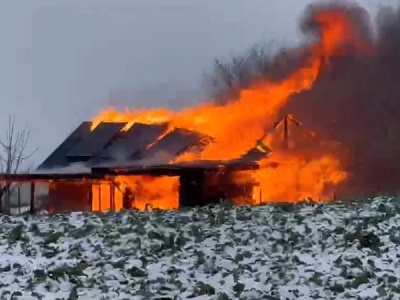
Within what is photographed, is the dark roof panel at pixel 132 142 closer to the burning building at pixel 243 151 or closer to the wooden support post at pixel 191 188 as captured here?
the burning building at pixel 243 151

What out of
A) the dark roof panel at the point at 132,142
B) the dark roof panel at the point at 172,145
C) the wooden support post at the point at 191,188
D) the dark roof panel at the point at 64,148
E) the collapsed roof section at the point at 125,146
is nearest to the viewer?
the wooden support post at the point at 191,188

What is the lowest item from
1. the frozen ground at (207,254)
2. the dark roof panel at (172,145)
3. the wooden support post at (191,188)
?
the frozen ground at (207,254)

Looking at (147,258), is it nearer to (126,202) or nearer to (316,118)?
(126,202)

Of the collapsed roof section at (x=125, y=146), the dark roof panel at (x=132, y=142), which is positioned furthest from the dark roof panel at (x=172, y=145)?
the dark roof panel at (x=132, y=142)

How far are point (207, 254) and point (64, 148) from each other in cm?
2336

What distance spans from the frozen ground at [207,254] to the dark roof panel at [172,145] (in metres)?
11.5

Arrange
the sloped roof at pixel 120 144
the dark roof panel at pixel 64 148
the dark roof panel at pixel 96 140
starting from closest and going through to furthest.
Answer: the sloped roof at pixel 120 144
the dark roof panel at pixel 96 140
the dark roof panel at pixel 64 148

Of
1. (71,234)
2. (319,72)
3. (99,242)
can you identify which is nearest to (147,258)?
(99,242)

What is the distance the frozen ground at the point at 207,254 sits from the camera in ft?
29.7

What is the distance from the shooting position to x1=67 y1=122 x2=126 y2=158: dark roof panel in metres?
31.1

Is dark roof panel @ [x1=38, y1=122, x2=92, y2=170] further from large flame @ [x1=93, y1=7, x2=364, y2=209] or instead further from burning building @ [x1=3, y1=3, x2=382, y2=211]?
large flame @ [x1=93, y1=7, x2=364, y2=209]

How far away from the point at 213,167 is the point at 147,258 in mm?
12551

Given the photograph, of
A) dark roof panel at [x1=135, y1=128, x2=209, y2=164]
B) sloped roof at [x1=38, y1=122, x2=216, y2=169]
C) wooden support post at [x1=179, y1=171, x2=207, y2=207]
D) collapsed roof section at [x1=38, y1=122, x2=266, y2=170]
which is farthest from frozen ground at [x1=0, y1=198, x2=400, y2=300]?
sloped roof at [x1=38, y1=122, x2=216, y2=169]

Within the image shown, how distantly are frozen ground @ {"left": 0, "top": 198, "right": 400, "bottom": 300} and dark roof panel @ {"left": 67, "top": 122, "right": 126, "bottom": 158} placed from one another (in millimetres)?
16743
